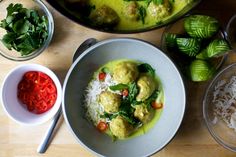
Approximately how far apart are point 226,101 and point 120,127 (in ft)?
1.27

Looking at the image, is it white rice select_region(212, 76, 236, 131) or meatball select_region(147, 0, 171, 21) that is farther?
white rice select_region(212, 76, 236, 131)

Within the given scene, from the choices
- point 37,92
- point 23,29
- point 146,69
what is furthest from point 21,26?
point 146,69

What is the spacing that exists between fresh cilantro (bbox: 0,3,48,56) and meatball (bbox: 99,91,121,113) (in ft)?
0.91

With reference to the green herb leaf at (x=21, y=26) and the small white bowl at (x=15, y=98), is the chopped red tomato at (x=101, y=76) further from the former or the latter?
the green herb leaf at (x=21, y=26)

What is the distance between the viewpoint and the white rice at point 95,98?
1593 mm

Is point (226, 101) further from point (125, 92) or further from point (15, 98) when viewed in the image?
point (15, 98)

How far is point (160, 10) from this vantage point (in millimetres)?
1496

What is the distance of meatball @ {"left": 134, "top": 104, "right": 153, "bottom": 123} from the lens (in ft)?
5.06

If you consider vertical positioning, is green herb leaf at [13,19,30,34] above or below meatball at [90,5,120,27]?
below

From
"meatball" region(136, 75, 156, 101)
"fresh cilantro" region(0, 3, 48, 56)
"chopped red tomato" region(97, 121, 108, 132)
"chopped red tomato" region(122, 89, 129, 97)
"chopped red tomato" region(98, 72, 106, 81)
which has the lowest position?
"chopped red tomato" region(97, 121, 108, 132)

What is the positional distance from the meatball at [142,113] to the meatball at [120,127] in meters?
0.04

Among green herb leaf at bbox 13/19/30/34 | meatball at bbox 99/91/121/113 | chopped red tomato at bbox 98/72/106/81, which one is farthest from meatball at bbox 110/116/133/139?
green herb leaf at bbox 13/19/30/34

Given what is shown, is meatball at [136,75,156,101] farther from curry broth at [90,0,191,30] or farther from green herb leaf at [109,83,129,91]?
curry broth at [90,0,191,30]

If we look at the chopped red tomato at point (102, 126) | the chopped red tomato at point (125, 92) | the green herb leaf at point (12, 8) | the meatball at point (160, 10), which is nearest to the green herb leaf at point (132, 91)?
the chopped red tomato at point (125, 92)
